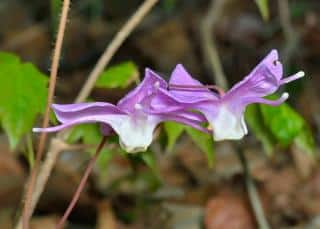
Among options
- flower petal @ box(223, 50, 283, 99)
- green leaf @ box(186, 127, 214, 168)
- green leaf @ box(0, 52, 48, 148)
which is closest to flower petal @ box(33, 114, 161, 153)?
flower petal @ box(223, 50, 283, 99)

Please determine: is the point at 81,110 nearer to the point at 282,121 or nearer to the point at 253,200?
the point at 282,121

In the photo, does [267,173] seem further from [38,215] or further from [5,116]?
[5,116]

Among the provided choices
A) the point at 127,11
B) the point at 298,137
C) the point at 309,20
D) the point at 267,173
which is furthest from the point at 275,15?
the point at 298,137

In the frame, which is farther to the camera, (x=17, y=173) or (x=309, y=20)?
(x=309, y=20)

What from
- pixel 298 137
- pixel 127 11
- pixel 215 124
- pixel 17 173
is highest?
pixel 127 11

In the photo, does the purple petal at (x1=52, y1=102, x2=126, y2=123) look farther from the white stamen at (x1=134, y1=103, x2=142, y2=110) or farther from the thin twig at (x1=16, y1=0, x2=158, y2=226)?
the thin twig at (x1=16, y1=0, x2=158, y2=226)

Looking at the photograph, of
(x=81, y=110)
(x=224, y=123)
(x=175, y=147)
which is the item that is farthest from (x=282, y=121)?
(x=175, y=147)

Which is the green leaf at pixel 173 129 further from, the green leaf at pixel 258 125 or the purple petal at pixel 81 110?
the purple petal at pixel 81 110

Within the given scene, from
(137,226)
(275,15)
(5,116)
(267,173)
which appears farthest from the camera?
(275,15)
